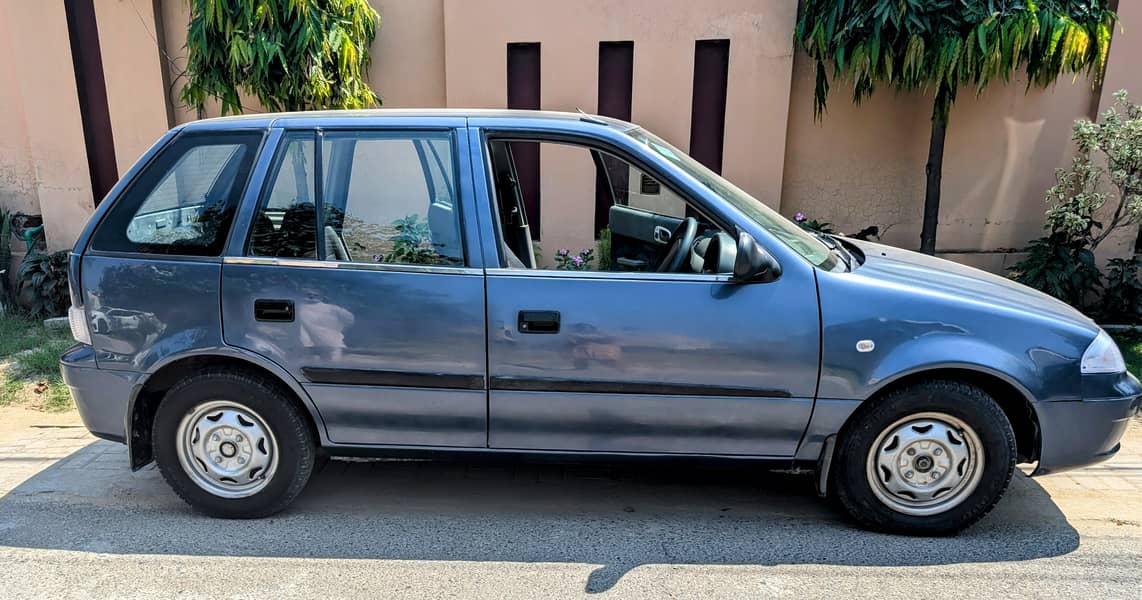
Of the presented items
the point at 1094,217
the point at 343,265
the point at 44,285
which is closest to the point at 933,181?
the point at 1094,217

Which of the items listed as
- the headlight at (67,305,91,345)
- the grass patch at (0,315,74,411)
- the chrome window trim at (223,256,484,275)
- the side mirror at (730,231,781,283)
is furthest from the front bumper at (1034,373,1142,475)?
the grass patch at (0,315,74,411)

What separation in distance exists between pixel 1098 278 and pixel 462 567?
6231mm

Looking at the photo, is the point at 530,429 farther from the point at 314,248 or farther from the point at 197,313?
the point at 197,313

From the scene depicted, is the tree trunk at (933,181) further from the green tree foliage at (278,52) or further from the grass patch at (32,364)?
the grass patch at (32,364)

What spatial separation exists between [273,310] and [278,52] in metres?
3.46

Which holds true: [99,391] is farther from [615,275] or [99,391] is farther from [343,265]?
[615,275]

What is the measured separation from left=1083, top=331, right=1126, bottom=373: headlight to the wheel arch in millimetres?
3452

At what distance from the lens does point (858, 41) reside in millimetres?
6316

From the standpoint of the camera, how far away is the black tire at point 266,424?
3488mm

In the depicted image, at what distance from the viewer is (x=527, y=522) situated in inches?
145

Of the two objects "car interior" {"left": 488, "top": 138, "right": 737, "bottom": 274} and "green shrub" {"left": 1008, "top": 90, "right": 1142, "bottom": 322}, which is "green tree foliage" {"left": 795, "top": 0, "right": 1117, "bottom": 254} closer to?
"green shrub" {"left": 1008, "top": 90, "right": 1142, "bottom": 322}

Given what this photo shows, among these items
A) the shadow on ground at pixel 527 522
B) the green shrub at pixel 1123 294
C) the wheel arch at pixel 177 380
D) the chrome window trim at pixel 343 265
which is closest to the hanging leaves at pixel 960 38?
the green shrub at pixel 1123 294

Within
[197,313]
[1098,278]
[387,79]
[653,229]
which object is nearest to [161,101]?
[387,79]

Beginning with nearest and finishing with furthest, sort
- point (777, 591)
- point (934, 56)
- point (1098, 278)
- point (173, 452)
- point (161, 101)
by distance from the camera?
point (777, 591) → point (173, 452) → point (934, 56) → point (1098, 278) → point (161, 101)
